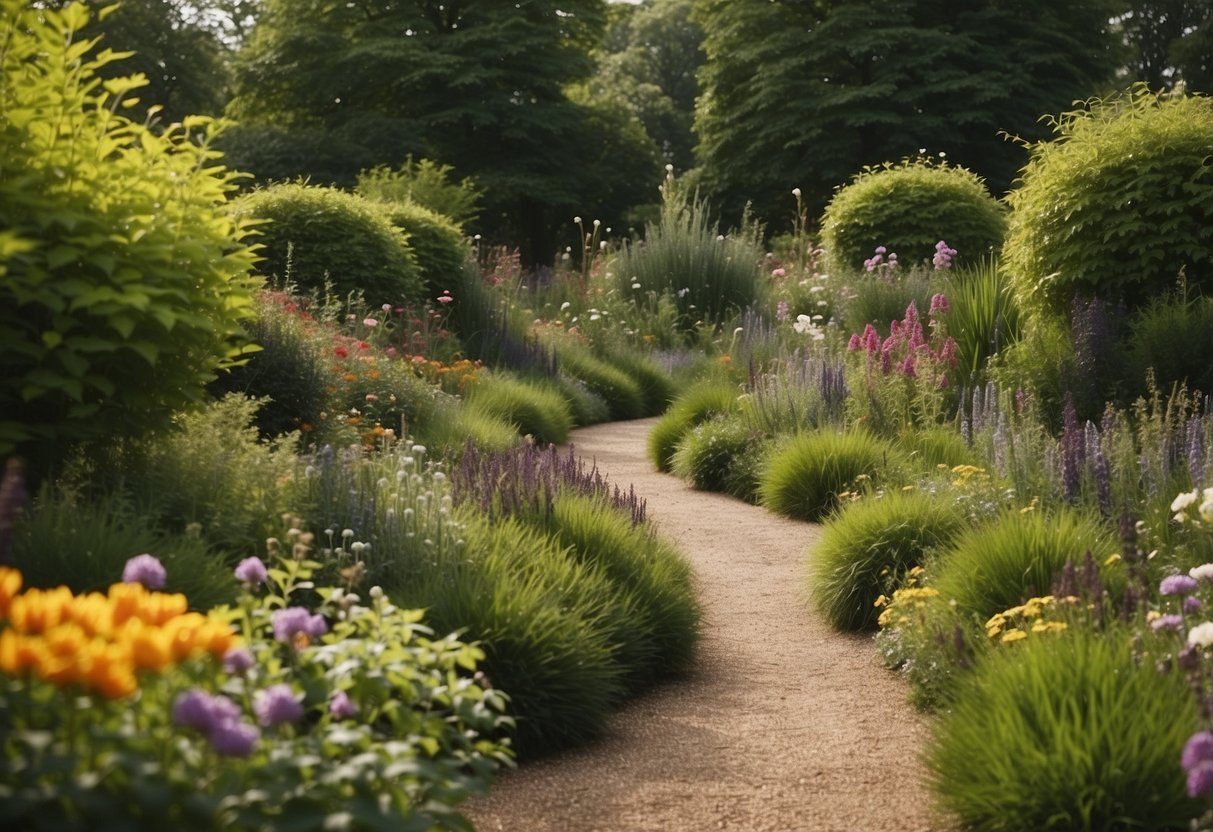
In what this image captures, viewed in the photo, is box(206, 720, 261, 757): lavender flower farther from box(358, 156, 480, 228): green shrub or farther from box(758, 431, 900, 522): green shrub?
box(358, 156, 480, 228): green shrub

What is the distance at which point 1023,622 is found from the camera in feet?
14.5

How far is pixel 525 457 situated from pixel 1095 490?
259 cm

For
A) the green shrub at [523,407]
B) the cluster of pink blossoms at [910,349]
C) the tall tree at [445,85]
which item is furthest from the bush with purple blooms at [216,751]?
the tall tree at [445,85]

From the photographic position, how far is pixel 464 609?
4438 mm

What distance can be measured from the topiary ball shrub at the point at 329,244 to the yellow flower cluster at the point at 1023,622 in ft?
26.7

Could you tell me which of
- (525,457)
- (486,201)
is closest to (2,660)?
(525,457)

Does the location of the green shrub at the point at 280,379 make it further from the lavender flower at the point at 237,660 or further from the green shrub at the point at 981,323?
the lavender flower at the point at 237,660

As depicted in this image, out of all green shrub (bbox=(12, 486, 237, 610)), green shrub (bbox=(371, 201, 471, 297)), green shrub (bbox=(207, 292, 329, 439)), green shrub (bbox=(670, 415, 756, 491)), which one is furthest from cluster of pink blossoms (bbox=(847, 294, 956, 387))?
green shrub (bbox=(12, 486, 237, 610))

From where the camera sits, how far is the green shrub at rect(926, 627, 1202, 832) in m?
3.30

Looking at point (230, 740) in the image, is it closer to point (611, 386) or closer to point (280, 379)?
point (280, 379)

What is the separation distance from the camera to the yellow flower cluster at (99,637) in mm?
2111

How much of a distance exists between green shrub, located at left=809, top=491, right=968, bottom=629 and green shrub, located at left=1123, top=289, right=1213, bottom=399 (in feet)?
7.21

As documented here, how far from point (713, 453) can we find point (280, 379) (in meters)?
3.47

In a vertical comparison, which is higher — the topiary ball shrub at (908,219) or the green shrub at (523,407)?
the topiary ball shrub at (908,219)
